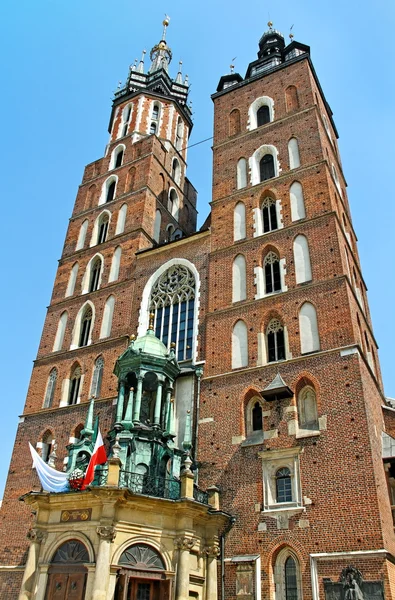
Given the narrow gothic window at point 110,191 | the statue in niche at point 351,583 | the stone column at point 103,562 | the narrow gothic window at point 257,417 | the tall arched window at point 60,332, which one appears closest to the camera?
the stone column at point 103,562

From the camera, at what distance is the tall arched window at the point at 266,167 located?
25266 mm

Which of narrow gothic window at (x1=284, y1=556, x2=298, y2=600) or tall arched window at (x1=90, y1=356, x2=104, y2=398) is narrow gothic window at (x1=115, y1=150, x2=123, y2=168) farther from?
narrow gothic window at (x1=284, y1=556, x2=298, y2=600)

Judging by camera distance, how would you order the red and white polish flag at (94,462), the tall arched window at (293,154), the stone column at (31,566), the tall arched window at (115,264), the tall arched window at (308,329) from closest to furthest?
the stone column at (31,566)
the red and white polish flag at (94,462)
the tall arched window at (308,329)
the tall arched window at (293,154)
the tall arched window at (115,264)

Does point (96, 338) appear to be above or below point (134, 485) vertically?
above

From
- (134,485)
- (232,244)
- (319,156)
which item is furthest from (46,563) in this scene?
(319,156)

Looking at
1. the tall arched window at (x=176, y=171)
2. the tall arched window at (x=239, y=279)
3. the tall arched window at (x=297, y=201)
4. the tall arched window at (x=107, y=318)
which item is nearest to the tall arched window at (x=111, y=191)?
the tall arched window at (x=176, y=171)

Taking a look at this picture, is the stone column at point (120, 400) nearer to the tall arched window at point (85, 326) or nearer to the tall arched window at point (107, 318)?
the tall arched window at point (107, 318)

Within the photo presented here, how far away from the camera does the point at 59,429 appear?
23188 millimetres

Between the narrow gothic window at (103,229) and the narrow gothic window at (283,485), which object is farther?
the narrow gothic window at (103,229)

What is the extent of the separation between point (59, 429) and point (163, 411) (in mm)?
6471

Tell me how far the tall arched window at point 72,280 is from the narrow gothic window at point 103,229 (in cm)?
192

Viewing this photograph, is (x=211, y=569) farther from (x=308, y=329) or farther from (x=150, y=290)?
(x=150, y=290)

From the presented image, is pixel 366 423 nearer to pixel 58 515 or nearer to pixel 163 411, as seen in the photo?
pixel 163 411

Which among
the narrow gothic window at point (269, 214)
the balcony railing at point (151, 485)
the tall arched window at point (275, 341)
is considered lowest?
the balcony railing at point (151, 485)
